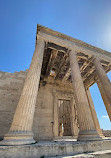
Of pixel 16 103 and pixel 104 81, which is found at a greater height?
pixel 104 81

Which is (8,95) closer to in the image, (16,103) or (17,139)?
(16,103)

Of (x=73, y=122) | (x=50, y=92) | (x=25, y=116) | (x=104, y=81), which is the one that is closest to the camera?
(x=25, y=116)

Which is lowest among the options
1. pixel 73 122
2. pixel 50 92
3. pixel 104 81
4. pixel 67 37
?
pixel 73 122

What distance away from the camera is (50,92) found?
39.6 ft

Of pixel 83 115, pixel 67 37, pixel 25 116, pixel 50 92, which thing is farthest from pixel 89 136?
pixel 67 37

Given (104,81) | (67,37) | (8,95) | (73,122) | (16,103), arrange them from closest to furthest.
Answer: (16,103) → (8,95) → (104,81) → (67,37) → (73,122)

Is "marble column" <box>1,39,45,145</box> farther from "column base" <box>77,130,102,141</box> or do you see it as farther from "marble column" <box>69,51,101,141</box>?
"marble column" <box>69,51,101,141</box>

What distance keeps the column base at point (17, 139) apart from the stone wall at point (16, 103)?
15.5 ft

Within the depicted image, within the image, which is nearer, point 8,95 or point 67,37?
point 8,95

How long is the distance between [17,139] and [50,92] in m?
8.74

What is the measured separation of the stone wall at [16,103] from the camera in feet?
25.0

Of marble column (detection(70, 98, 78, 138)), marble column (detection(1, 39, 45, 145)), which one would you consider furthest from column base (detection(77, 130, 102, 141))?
marble column (detection(70, 98, 78, 138))

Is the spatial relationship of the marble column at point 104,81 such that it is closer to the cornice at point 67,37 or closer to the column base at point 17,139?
the cornice at point 67,37

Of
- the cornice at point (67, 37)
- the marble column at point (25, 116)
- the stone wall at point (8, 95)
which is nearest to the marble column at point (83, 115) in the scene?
the marble column at point (25, 116)
